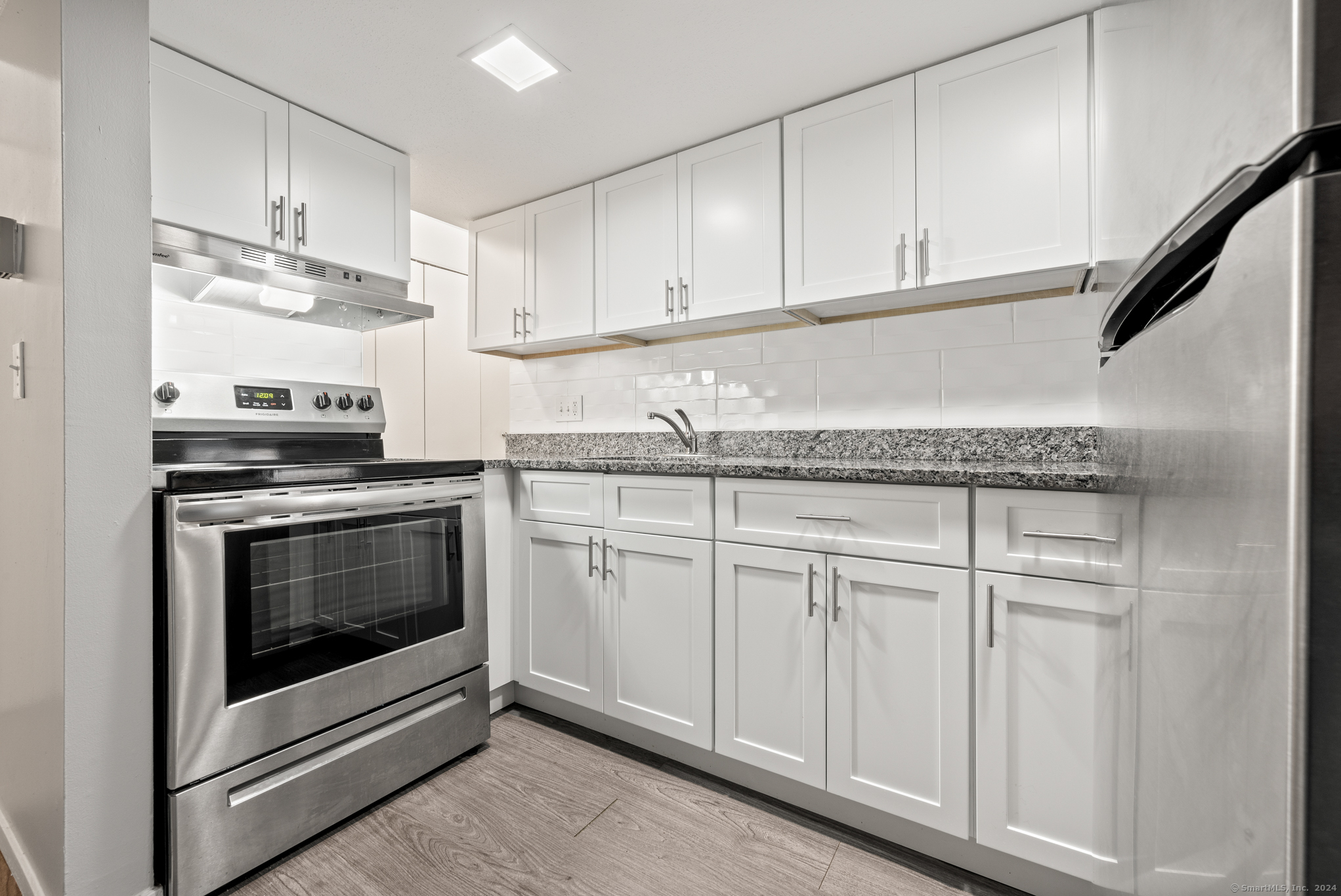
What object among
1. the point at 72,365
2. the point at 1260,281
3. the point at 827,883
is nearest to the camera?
the point at 1260,281

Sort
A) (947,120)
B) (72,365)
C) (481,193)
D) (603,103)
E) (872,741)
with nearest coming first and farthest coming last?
(72,365), (872,741), (947,120), (603,103), (481,193)

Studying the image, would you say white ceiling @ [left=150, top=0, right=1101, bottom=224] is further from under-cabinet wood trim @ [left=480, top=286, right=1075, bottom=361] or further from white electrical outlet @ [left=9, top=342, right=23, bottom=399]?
white electrical outlet @ [left=9, top=342, right=23, bottom=399]

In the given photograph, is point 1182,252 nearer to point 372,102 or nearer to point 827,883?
point 827,883

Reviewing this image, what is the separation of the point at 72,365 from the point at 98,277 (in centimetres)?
20

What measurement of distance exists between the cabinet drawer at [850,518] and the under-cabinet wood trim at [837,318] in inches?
32.2

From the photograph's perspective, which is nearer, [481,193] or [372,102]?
[372,102]

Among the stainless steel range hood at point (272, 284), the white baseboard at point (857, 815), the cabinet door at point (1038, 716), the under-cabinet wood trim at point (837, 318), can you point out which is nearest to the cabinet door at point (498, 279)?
the under-cabinet wood trim at point (837, 318)

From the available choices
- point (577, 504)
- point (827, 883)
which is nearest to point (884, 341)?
point (577, 504)

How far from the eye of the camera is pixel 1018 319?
1980 mm

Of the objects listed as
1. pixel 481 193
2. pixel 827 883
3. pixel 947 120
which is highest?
pixel 481 193

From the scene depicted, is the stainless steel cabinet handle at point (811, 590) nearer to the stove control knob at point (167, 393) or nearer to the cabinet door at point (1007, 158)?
the cabinet door at point (1007, 158)

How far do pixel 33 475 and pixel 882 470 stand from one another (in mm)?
2032

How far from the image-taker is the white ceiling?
1.69m

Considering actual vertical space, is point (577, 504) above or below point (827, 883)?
above
